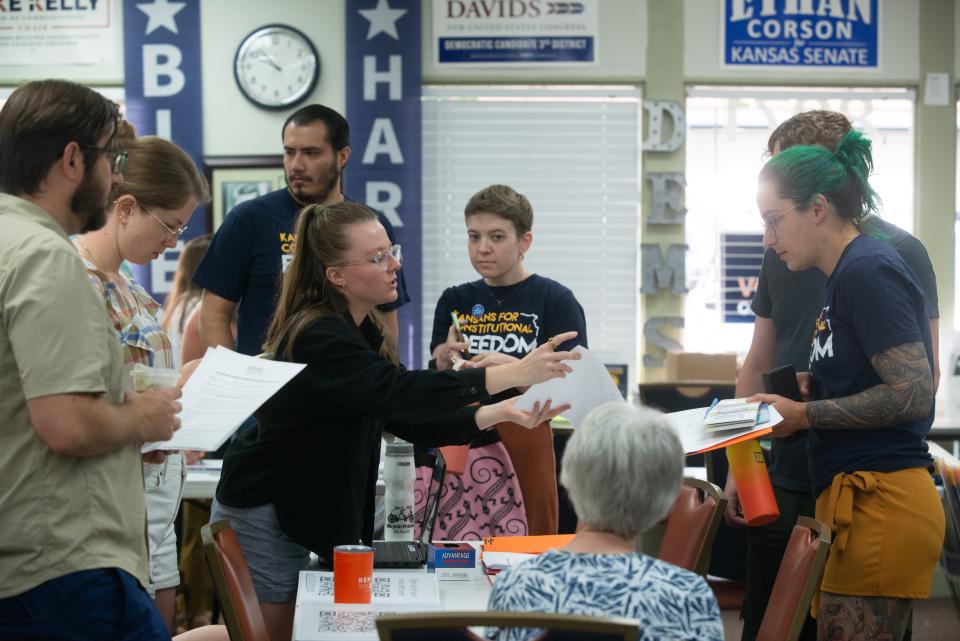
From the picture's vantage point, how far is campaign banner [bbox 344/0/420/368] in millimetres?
6055

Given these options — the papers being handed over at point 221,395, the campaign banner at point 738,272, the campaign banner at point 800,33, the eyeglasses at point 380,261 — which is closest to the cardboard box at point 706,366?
the campaign banner at point 738,272

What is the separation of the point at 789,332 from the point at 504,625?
1649 mm

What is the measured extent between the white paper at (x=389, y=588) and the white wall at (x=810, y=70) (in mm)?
4627

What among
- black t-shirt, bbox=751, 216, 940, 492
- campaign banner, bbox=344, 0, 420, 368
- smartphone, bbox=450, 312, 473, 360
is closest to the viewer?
black t-shirt, bbox=751, 216, 940, 492

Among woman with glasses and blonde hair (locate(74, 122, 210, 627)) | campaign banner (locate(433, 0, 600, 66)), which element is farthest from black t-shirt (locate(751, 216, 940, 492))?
campaign banner (locate(433, 0, 600, 66))

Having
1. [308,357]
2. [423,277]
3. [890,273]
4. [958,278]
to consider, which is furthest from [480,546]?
[958,278]

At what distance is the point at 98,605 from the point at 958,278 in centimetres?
594

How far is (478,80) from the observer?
6148 millimetres

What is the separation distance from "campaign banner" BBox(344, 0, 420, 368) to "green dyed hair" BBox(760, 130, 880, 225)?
12.7 ft

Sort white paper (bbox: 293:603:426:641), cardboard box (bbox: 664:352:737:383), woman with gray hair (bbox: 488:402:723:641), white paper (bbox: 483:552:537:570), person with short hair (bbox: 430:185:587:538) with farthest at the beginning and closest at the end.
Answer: cardboard box (bbox: 664:352:737:383) → person with short hair (bbox: 430:185:587:538) → white paper (bbox: 483:552:537:570) → white paper (bbox: 293:603:426:641) → woman with gray hair (bbox: 488:402:723:641)

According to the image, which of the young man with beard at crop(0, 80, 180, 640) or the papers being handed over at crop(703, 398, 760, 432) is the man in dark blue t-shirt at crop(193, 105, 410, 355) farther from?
the young man with beard at crop(0, 80, 180, 640)

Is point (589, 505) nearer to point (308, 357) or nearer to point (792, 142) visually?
point (308, 357)

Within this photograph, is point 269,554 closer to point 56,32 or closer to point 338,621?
point 338,621

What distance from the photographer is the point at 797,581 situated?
6.48 ft
